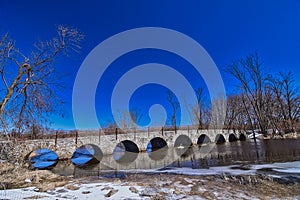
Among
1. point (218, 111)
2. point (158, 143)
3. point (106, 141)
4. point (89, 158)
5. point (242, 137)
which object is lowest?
point (89, 158)

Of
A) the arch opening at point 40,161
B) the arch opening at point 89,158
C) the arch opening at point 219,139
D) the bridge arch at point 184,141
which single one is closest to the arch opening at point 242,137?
the arch opening at point 219,139

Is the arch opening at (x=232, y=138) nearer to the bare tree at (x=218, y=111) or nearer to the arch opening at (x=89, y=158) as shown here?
the bare tree at (x=218, y=111)

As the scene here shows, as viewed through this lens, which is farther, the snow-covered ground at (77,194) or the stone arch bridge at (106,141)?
the stone arch bridge at (106,141)

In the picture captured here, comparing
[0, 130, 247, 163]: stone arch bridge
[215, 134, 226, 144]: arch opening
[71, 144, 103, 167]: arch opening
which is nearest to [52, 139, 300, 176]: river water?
[71, 144, 103, 167]: arch opening

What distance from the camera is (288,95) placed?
97.8 ft

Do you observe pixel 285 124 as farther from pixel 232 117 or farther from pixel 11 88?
pixel 11 88

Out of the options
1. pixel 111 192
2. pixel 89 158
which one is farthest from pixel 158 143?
pixel 111 192

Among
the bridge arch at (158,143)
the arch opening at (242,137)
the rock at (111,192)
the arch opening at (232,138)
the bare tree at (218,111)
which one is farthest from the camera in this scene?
the bare tree at (218,111)

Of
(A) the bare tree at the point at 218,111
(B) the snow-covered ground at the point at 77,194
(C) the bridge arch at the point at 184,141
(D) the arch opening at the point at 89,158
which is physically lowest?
(D) the arch opening at the point at 89,158

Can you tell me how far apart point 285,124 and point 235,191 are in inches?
1316

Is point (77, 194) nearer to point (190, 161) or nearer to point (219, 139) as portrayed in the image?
point (190, 161)

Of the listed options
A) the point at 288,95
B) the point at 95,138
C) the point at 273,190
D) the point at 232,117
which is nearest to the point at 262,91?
the point at 288,95

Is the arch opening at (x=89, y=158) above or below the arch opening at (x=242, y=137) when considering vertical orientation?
below

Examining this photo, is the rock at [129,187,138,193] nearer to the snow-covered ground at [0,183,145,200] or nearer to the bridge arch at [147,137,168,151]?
A: the snow-covered ground at [0,183,145,200]
